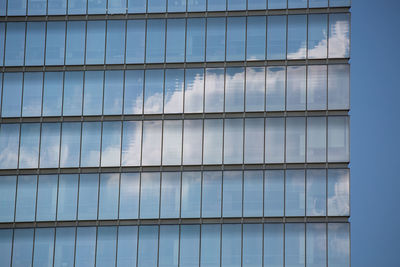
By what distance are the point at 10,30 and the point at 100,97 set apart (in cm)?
939

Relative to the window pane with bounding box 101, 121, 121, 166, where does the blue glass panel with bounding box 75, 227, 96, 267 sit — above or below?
below

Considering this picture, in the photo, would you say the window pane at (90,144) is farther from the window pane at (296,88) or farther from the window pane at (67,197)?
the window pane at (296,88)

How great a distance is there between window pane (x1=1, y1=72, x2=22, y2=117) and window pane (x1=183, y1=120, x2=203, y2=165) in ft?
44.0

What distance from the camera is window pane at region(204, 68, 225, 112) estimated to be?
5688 cm

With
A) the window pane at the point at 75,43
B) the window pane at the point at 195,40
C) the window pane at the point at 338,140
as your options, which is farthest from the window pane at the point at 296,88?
the window pane at the point at 75,43

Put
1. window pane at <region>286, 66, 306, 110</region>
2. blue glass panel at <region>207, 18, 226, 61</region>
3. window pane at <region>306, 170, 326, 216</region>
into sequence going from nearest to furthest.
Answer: window pane at <region>306, 170, 326, 216</region>, window pane at <region>286, 66, 306, 110</region>, blue glass panel at <region>207, 18, 226, 61</region>

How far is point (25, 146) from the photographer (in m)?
57.6

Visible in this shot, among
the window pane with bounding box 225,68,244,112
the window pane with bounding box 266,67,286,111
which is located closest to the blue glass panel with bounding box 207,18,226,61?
the window pane with bounding box 225,68,244,112

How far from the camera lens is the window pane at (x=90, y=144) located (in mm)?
56875

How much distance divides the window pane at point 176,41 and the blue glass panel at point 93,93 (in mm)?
5647

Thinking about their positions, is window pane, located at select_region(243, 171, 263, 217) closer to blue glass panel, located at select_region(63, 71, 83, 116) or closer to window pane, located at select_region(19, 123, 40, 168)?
blue glass panel, located at select_region(63, 71, 83, 116)

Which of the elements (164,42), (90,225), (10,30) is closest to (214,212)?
(90,225)

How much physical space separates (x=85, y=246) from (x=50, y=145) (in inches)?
329

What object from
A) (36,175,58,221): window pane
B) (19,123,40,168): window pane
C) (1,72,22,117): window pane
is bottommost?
Result: (36,175,58,221): window pane
